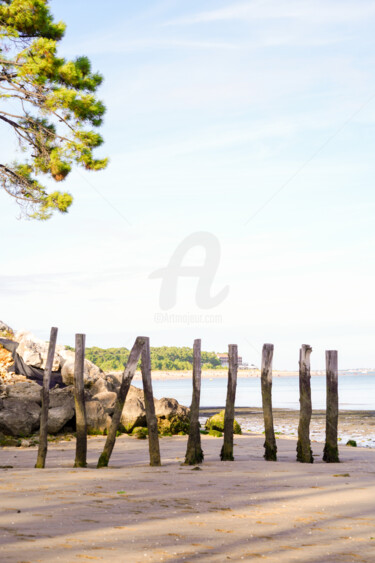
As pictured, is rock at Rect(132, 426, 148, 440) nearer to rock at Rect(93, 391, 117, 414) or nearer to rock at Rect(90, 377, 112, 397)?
rock at Rect(93, 391, 117, 414)

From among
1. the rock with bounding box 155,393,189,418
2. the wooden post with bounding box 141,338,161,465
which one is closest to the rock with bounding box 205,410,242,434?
the rock with bounding box 155,393,189,418

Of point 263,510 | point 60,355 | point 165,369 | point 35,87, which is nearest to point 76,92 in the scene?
point 35,87

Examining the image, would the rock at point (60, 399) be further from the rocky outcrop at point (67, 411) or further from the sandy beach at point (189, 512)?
the sandy beach at point (189, 512)

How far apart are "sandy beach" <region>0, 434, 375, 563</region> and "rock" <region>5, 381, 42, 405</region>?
615cm

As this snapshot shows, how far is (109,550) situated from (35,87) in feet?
57.5

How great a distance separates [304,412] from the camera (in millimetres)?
13500

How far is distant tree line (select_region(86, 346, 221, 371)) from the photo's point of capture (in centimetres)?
10166

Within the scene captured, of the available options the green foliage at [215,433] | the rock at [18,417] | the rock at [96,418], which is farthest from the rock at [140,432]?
the rock at [18,417]

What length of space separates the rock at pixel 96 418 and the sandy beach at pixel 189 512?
543 cm

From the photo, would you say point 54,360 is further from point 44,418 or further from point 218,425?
point 44,418

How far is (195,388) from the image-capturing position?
1272cm

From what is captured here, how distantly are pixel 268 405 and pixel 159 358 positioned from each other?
447ft

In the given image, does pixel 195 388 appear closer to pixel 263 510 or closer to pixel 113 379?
pixel 263 510

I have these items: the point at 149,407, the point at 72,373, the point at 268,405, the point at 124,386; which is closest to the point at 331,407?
the point at 268,405
